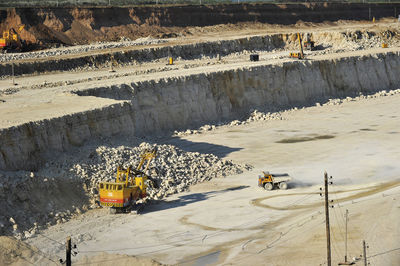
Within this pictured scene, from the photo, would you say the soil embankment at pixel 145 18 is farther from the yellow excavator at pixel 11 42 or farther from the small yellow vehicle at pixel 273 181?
the small yellow vehicle at pixel 273 181

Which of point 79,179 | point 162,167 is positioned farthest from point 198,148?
point 79,179

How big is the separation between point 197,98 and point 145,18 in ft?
96.2

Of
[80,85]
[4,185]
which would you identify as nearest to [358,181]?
[4,185]

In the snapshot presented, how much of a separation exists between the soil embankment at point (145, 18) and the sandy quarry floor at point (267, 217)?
2905 cm

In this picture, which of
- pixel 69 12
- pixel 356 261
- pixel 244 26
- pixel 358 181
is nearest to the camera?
pixel 356 261

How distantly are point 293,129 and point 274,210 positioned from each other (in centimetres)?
Answer: 1748

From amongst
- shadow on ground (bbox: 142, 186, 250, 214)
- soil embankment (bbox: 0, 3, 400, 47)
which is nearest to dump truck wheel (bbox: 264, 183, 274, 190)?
shadow on ground (bbox: 142, 186, 250, 214)

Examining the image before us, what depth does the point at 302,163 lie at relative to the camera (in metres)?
38.2

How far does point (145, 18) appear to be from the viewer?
3014 inches

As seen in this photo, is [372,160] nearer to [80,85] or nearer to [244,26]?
[80,85]

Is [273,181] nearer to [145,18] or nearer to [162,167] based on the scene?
[162,167]

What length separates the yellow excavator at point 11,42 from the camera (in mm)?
60684

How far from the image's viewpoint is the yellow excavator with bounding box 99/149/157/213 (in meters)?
29.6

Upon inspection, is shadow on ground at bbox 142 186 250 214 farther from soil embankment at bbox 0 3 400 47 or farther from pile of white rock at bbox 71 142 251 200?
soil embankment at bbox 0 3 400 47
